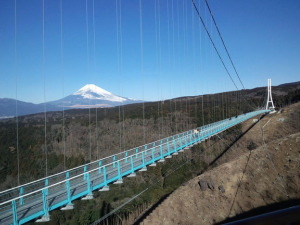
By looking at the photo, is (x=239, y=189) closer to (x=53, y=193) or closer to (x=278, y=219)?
(x=53, y=193)

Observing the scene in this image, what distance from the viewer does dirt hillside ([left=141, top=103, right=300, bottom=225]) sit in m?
20.1

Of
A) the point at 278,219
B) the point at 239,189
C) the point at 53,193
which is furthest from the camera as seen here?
the point at 239,189

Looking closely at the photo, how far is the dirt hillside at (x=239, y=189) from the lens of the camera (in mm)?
20125

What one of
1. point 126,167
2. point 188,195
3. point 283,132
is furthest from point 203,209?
point 283,132

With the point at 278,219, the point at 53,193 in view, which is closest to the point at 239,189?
the point at 53,193

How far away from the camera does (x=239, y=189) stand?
21.7 metres

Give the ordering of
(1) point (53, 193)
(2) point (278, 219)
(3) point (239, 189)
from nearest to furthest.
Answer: (2) point (278, 219)
(1) point (53, 193)
(3) point (239, 189)

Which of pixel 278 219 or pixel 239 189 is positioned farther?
pixel 239 189

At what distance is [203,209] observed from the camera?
20953 mm

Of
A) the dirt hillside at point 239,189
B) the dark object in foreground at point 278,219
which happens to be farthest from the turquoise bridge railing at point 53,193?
the dirt hillside at point 239,189

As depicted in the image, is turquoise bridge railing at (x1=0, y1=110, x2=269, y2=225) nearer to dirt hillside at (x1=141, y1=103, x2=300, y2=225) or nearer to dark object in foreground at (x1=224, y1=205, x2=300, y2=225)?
dark object in foreground at (x1=224, y1=205, x2=300, y2=225)

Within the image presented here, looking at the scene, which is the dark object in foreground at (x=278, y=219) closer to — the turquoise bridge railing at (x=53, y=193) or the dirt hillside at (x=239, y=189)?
the turquoise bridge railing at (x=53, y=193)

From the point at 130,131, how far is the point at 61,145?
1229 cm

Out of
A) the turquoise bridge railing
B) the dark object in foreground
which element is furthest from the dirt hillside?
the dark object in foreground
